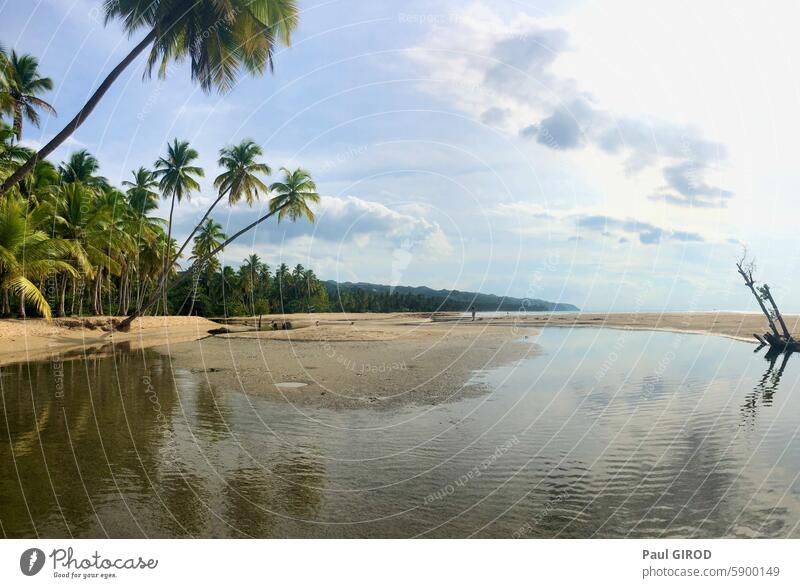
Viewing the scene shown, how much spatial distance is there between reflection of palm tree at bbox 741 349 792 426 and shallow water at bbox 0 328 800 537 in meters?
0.19

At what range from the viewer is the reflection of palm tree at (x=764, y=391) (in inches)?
624

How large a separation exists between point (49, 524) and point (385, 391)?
40.9ft

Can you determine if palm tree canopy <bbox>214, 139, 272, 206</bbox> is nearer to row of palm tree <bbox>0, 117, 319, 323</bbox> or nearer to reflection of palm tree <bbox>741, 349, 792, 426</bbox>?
row of palm tree <bbox>0, 117, 319, 323</bbox>

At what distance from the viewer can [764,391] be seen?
1995 centimetres

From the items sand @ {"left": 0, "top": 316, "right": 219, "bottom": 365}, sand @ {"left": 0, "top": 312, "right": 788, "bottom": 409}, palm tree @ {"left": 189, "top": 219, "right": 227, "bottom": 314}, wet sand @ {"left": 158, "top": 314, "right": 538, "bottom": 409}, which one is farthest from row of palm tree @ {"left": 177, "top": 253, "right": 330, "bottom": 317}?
wet sand @ {"left": 158, "top": 314, "right": 538, "bottom": 409}

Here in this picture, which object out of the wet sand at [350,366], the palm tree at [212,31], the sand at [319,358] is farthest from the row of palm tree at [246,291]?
the palm tree at [212,31]

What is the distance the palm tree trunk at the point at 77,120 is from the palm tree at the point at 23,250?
726 inches

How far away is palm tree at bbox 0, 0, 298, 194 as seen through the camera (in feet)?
60.0

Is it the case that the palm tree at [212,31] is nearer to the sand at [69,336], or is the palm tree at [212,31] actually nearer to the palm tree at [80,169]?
the sand at [69,336]

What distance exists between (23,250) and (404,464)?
112 ft

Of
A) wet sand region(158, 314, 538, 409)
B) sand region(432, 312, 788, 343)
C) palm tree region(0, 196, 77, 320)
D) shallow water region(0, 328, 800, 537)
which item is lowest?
shallow water region(0, 328, 800, 537)

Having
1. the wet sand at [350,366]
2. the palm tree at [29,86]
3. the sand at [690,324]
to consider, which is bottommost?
the wet sand at [350,366]

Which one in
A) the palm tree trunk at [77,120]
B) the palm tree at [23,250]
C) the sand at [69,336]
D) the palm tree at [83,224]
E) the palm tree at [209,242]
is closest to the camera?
the palm tree trunk at [77,120]

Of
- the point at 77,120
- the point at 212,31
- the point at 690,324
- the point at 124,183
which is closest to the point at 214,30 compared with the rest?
the point at 212,31
